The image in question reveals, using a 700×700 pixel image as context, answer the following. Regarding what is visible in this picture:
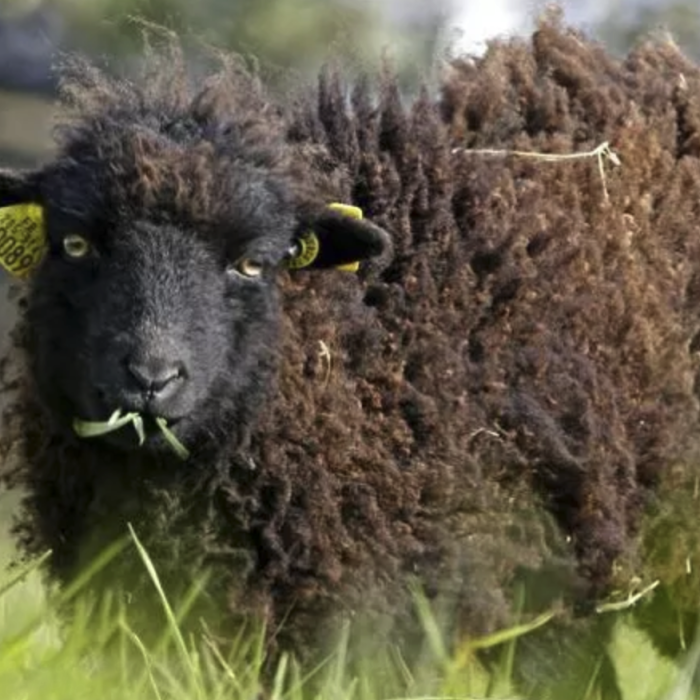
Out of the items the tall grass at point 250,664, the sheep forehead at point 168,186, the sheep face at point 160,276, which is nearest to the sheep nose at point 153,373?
the sheep face at point 160,276

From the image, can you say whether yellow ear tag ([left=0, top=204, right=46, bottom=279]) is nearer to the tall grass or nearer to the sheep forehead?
the sheep forehead

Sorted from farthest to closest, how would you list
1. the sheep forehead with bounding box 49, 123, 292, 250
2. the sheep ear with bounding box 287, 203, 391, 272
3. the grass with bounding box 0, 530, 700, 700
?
the sheep ear with bounding box 287, 203, 391, 272, the sheep forehead with bounding box 49, 123, 292, 250, the grass with bounding box 0, 530, 700, 700

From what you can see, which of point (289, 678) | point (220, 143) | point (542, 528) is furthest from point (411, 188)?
point (289, 678)

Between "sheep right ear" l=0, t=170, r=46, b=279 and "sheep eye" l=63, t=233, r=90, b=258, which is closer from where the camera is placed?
"sheep eye" l=63, t=233, r=90, b=258

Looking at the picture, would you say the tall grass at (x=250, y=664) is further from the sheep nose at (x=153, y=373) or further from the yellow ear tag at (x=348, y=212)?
the yellow ear tag at (x=348, y=212)

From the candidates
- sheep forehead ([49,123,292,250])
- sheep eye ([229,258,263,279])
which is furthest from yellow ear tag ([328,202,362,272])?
sheep eye ([229,258,263,279])

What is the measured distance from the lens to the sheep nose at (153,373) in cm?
590

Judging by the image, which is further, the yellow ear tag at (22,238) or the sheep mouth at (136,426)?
the yellow ear tag at (22,238)

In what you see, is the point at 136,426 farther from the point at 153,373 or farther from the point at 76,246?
the point at 76,246

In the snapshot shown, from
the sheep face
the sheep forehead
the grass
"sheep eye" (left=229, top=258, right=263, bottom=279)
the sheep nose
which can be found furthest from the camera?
"sheep eye" (left=229, top=258, right=263, bottom=279)

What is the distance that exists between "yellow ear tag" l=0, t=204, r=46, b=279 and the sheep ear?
2.33 ft

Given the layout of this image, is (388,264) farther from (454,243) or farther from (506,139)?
(506,139)

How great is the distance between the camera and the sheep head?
605 centimetres

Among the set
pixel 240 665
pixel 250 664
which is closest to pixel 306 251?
pixel 240 665
